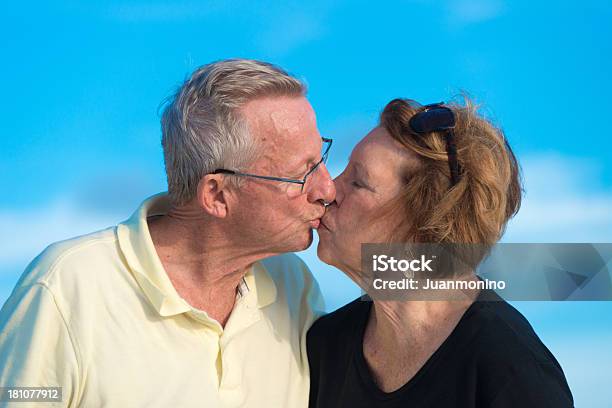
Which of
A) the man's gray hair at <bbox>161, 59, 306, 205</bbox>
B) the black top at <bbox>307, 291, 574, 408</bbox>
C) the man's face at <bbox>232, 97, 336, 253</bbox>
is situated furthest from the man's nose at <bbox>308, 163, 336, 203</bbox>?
the black top at <bbox>307, 291, 574, 408</bbox>

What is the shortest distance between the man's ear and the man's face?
0.19ft

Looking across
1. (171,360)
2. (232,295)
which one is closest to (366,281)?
(232,295)

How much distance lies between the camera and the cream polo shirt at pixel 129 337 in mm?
2797

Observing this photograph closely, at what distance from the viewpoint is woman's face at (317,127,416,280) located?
331 centimetres

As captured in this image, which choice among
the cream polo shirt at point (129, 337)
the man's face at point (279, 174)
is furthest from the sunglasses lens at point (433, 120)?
the cream polo shirt at point (129, 337)

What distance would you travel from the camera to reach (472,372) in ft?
9.63

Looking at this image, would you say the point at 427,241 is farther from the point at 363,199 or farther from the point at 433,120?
the point at 433,120

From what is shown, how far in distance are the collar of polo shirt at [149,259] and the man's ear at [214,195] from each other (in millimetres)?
273

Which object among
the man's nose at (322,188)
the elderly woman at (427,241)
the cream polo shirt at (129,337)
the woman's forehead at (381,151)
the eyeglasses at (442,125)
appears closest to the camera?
the cream polo shirt at (129,337)

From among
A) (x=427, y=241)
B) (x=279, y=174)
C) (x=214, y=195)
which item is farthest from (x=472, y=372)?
(x=214, y=195)

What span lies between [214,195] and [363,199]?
25.9 inches

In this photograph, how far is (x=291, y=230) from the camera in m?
3.38

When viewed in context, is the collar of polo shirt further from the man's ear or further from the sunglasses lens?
the sunglasses lens

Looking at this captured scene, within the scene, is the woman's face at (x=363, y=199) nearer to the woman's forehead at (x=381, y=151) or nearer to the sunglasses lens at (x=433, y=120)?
the woman's forehead at (x=381, y=151)
